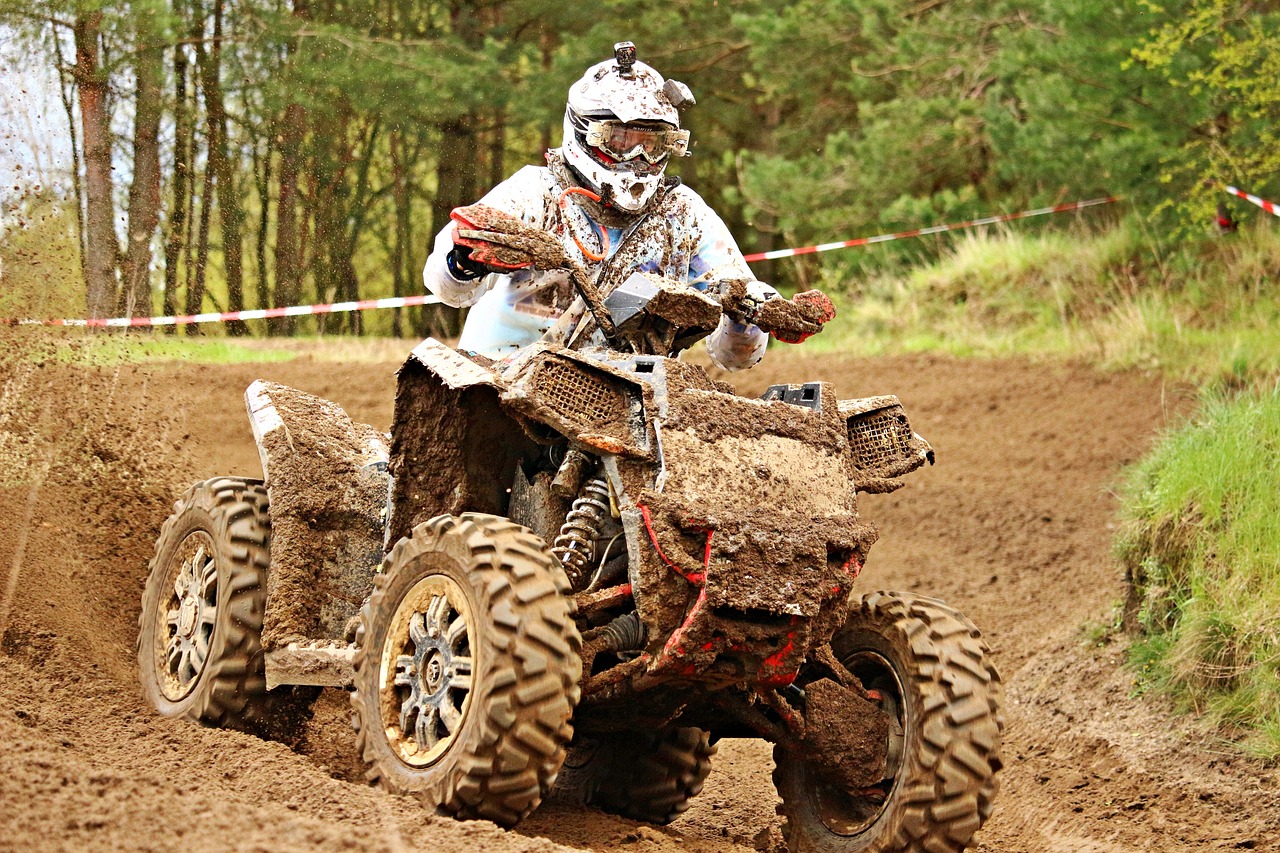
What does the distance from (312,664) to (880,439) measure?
237 centimetres

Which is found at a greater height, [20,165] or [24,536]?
[20,165]

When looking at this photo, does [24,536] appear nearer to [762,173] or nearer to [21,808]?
[21,808]

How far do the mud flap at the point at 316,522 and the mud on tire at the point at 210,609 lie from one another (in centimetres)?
14

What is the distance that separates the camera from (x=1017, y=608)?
415 inches

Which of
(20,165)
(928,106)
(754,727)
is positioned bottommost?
(754,727)

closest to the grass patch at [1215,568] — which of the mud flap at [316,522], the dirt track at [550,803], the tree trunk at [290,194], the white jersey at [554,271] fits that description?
the dirt track at [550,803]

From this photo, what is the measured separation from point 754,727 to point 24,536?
4132mm

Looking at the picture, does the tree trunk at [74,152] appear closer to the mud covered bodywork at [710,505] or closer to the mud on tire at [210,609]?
the mud on tire at [210,609]

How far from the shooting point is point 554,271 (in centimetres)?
625

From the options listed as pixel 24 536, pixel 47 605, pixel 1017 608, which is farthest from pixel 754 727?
pixel 1017 608

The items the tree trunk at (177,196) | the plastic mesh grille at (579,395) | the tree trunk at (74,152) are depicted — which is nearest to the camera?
the plastic mesh grille at (579,395)

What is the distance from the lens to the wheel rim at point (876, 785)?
5520 mm

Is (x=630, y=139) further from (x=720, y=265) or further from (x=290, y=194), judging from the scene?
(x=290, y=194)

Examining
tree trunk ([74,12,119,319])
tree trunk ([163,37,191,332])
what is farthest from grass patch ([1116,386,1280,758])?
tree trunk ([74,12,119,319])
